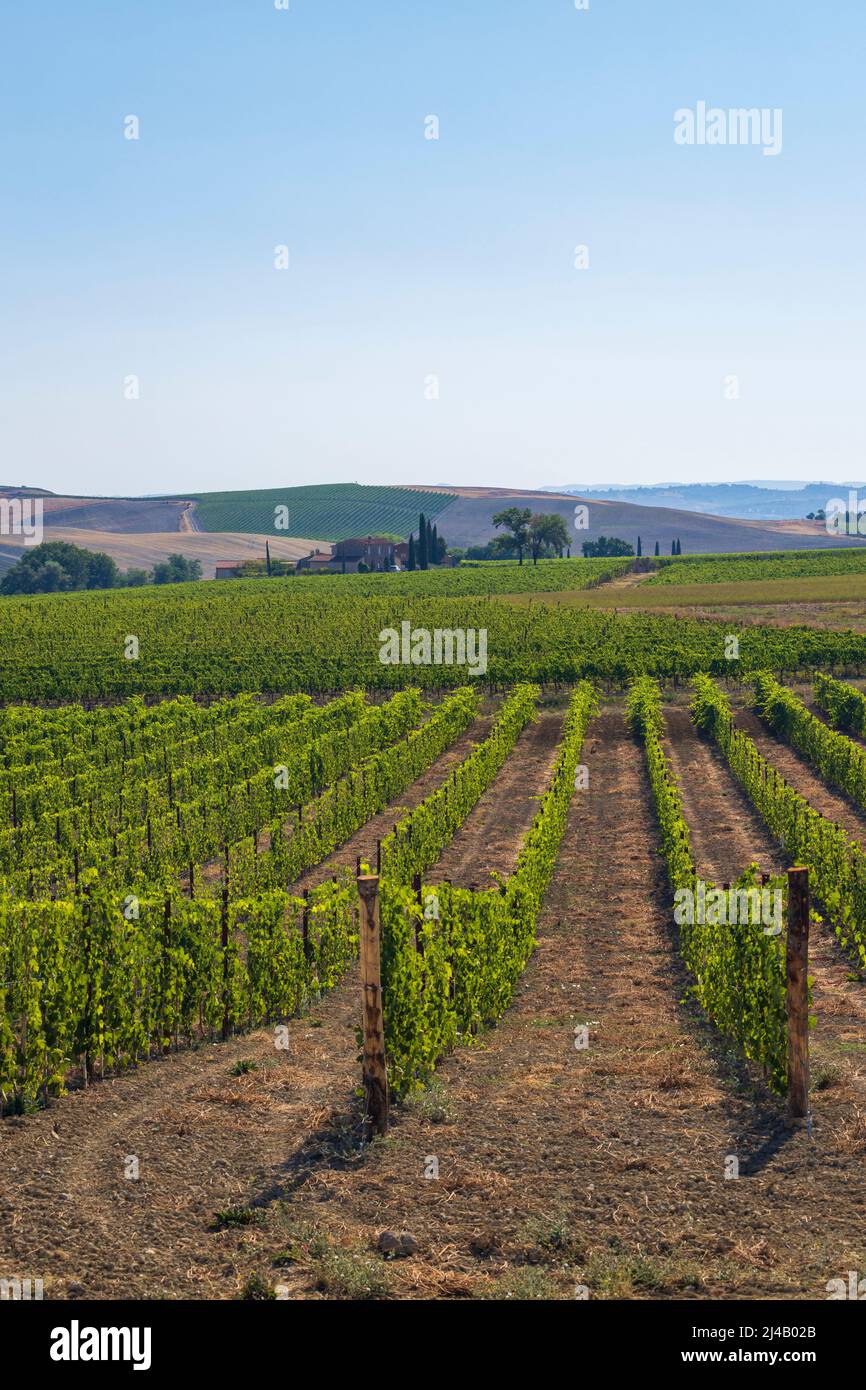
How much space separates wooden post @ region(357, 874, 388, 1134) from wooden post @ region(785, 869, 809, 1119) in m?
3.77

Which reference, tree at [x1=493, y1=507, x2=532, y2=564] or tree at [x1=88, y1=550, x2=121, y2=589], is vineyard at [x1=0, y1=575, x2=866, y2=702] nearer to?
tree at [x1=493, y1=507, x2=532, y2=564]

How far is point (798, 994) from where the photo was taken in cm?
1155

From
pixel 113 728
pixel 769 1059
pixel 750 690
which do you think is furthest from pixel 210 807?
pixel 750 690

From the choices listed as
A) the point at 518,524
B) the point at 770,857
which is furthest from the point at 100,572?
the point at 770,857

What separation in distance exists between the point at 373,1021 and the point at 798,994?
12.9ft

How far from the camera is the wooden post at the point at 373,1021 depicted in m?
11.5

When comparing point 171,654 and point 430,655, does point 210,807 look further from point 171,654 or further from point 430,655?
point 171,654

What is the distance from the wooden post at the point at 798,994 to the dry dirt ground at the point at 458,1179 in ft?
1.11

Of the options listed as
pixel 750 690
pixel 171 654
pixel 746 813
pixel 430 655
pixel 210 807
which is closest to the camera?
pixel 210 807

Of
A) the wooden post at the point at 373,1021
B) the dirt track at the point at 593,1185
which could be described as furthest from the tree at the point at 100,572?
the wooden post at the point at 373,1021

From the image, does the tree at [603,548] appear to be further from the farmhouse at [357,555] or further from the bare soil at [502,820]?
the bare soil at [502,820]

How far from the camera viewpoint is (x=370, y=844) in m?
26.7
